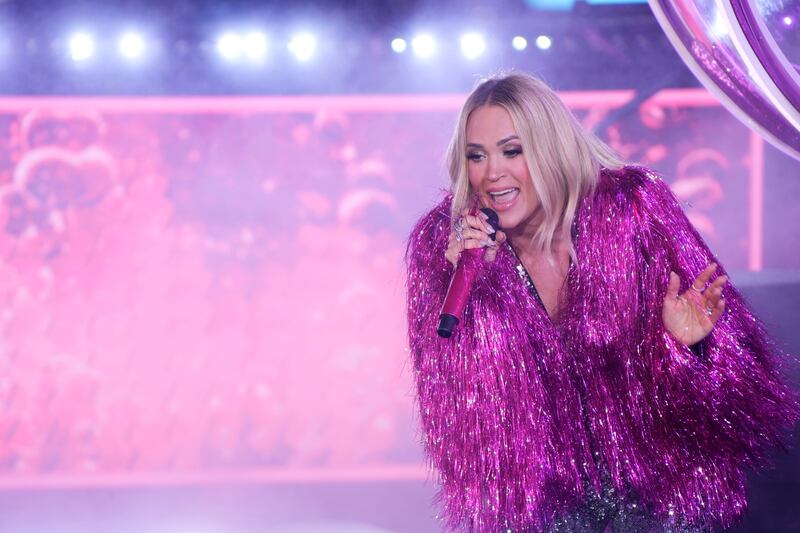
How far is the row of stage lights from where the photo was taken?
3984 millimetres

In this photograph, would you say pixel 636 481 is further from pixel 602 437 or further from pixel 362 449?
pixel 362 449

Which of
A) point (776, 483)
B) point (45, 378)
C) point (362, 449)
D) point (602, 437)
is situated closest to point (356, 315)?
point (362, 449)

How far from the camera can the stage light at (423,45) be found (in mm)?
4035

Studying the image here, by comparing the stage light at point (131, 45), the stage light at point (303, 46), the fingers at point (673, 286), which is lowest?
the fingers at point (673, 286)

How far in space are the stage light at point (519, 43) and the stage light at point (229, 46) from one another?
132 cm

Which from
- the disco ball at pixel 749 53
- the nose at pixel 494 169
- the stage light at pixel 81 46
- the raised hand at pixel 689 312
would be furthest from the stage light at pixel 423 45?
the raised hand at pixel 689 312

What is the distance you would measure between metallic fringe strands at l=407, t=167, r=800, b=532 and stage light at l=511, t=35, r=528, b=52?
2.67m

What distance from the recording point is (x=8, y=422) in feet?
13.5

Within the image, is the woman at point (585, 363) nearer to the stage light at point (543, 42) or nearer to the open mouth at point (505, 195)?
the open mouth at point (505, 195)

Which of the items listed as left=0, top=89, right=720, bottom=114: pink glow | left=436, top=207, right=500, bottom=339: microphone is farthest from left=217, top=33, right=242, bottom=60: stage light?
left=436, top=207, right=500, bottom=339: microphone

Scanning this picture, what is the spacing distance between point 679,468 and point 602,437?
141 mm

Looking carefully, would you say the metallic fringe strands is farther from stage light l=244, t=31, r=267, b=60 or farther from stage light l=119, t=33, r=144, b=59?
stage light l=119, t=33, r=144, b=59

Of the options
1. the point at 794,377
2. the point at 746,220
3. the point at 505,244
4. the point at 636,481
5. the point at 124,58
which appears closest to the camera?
the point at 636,481

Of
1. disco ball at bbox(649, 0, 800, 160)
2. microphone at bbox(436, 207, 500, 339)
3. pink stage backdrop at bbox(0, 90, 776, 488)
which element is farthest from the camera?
pink stage backdrop at bbox(0, 90, 776, 488)
